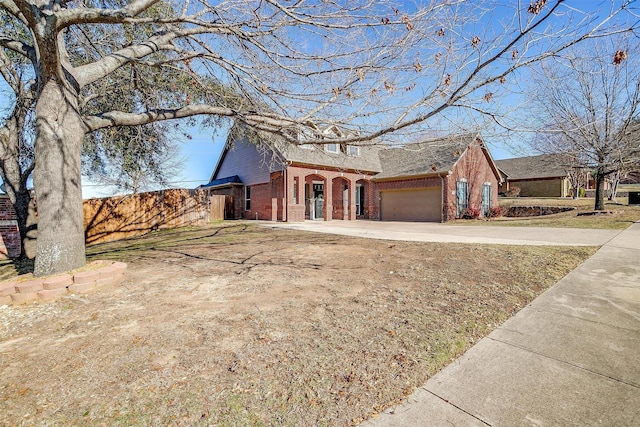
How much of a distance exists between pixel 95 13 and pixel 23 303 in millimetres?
4112

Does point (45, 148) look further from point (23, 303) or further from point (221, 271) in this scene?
point (221, 271)

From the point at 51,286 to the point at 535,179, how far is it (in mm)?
41323

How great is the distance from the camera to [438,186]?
1809 centimetres

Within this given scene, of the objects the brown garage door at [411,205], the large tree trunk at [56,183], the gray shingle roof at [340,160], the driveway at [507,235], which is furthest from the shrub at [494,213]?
the large tree trunk at [56,183]

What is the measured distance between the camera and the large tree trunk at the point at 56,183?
4.58 metres

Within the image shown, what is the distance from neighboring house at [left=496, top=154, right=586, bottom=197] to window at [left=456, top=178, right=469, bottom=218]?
15.2 metres

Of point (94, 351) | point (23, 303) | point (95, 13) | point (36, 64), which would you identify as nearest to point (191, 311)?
point (94, 351)

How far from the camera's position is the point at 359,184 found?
72.6ft

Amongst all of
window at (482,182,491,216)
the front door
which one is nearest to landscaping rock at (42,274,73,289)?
the front door

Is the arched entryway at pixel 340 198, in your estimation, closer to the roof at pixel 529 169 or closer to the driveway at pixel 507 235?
the driveway at pixel 507 235

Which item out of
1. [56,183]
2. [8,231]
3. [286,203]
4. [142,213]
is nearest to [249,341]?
[56,183]

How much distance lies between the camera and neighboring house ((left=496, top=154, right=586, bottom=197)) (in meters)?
32.2

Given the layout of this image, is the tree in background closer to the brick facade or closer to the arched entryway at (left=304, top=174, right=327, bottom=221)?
the brick facade

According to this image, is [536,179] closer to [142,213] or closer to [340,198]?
[340,198]
